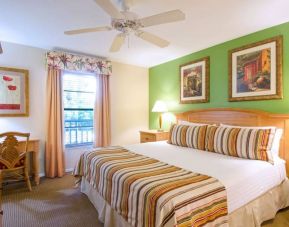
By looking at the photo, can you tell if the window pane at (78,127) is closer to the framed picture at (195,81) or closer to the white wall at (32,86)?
the white wall at (32,86)

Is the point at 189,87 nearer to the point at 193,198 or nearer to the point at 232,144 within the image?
the point at 232,144

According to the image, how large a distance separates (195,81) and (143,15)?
1756 millimetres

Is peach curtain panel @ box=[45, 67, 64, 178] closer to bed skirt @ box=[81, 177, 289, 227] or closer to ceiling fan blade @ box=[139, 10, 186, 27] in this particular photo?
bed skirt @ box=[81, 177, 289, 227]

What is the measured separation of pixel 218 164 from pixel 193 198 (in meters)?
0.78

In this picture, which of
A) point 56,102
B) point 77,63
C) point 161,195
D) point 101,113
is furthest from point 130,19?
point 101,113

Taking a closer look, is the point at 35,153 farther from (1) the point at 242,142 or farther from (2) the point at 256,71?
(2) the point at 256,71

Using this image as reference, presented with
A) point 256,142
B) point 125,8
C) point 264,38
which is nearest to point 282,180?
point 256,142

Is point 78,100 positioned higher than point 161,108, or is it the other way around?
point 78,100

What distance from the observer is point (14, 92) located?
10.4 feet

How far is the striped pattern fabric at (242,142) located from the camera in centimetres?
210

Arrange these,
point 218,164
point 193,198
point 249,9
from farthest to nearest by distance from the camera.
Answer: point 249,9 < point 218,164 < point 193,198

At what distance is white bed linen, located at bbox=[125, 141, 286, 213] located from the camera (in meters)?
1.61

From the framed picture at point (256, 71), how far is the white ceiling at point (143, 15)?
0.26m

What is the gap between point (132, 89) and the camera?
4.57 metres
